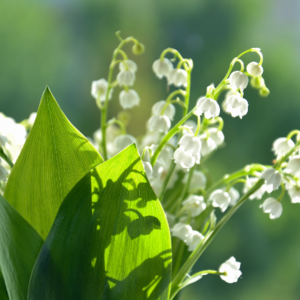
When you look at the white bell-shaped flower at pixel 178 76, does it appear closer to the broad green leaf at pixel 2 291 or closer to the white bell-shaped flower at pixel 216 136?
the white bell-shaped flower at pixel 216 136

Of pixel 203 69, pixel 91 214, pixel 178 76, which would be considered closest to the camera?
pixel 91 214

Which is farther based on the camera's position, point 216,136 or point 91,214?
point 216,136

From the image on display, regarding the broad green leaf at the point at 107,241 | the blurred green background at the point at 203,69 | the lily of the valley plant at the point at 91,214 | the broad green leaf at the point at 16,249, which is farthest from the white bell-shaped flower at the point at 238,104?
the blurred green background at the point at 203,69

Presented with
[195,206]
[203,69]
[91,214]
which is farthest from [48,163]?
[203,69]

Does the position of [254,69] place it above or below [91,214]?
above

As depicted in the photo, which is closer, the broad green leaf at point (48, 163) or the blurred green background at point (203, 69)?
the broad green leaf at point (48, 163)

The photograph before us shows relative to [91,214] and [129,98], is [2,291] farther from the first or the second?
[129,98]

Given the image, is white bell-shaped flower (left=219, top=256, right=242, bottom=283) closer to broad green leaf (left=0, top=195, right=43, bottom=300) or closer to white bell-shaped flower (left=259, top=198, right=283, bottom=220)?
white bell-shaped flower (left=259, top=198, right=283, bottom=220)
